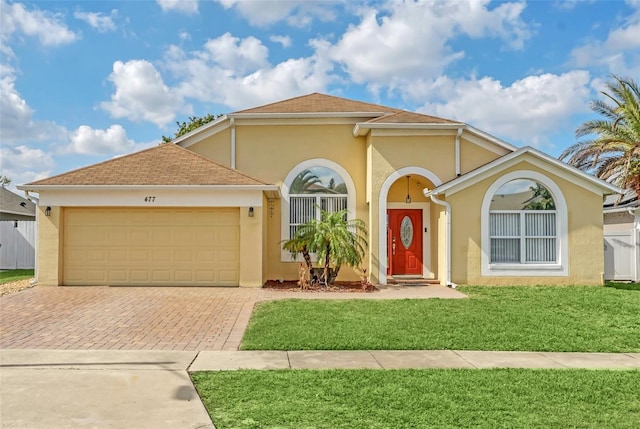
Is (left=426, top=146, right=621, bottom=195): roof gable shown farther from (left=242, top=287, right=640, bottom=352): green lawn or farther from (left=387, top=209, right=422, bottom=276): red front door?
(left=242, top=287, right=640, bottom=352): green lawn

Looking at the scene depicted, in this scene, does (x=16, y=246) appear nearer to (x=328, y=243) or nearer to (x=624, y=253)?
(x=328, y=243)

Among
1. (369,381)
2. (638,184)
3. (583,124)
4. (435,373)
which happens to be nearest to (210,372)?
(369,381)

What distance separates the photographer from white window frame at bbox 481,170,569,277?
48.4 feet

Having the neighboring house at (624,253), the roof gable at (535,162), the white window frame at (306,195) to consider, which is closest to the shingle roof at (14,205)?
the white window frame at (306,195)

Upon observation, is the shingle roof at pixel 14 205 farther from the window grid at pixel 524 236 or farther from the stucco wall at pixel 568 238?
the window grid at pixel 524 236

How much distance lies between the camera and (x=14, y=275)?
1750 centimetres

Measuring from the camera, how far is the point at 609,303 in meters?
11.7

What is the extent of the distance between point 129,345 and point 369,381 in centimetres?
397

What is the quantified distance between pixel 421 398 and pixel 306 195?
1183 centimetres

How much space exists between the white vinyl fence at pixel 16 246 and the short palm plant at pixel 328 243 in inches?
458

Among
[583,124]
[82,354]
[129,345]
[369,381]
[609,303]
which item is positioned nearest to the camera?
[369,381]

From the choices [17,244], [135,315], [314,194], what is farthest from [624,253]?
[17,244]

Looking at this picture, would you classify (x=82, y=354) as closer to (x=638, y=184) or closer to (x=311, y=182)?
(x=311, y=182)

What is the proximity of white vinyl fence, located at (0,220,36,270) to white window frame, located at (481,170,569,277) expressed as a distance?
17374 mm
